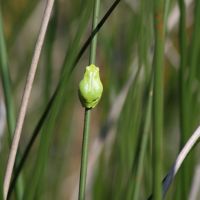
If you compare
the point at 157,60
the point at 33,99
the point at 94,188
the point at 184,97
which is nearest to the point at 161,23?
the point at 157,60

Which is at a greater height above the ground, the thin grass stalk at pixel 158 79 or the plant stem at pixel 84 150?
the thin grass stalk at pixel 158 79

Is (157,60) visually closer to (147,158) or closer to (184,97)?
(184,97)

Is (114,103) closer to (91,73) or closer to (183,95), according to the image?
(183,95)

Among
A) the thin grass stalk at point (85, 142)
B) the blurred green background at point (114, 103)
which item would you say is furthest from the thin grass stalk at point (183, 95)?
the thin grass stalk at point (85, 142)

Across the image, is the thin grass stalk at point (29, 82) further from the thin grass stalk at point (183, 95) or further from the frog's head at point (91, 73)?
the thin grass stalk at point (183, 95)

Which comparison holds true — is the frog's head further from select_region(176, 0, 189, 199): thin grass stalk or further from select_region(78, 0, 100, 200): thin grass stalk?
select_region(176, 0, 189, 199): thin grass stalk

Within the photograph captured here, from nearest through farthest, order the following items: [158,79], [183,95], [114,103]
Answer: [158,79] → [183,95] → [114,103]

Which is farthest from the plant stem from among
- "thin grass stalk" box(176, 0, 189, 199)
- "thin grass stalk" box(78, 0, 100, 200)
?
"thin grass stalk" box(176, 0, 189, 199)

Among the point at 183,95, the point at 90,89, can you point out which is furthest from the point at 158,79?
the point at 183,95

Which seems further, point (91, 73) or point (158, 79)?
point (91, 73)
